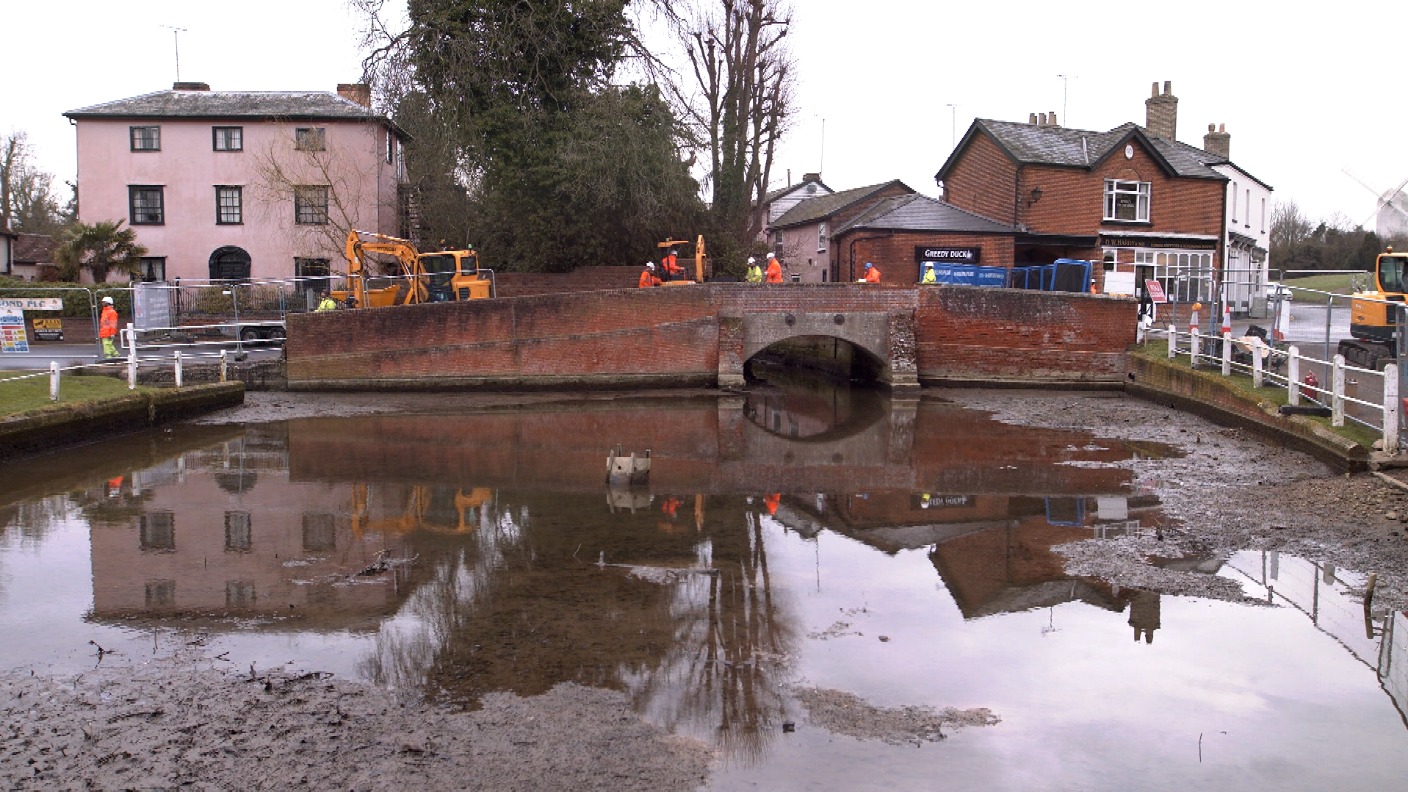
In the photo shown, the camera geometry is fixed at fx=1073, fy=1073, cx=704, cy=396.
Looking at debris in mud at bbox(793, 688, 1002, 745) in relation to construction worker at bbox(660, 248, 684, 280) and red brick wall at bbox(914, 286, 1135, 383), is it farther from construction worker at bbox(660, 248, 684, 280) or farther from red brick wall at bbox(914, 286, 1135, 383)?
construction worker at bbox(660, 248, 684, 280)

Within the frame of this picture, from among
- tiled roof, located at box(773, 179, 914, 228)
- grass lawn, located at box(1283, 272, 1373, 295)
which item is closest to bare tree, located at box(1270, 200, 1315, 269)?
grass lawn, located at box(1283, 272, 1373, 295)

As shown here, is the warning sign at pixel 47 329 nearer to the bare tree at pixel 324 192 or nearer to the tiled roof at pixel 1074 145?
the bare tree at pixel 324 192

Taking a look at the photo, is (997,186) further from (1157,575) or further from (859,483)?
(1157,575)

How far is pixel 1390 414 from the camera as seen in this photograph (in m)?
10.9

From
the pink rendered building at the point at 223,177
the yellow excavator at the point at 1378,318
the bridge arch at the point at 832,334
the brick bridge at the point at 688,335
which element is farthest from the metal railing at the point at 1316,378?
the pink rendered building at the point at 223,177

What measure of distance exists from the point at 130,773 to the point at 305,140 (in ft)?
98.8

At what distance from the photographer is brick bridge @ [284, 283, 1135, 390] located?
2333 centimetres

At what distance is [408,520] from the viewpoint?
33.9 feet

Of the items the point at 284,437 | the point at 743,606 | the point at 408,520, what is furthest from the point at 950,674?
the point at 284,437

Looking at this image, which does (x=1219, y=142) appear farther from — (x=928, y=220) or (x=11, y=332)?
(x=11, y=332)

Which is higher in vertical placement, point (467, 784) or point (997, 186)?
point (997, 186)

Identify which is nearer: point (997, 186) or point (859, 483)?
point (859, 483)

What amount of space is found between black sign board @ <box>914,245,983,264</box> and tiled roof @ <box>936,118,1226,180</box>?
317cm

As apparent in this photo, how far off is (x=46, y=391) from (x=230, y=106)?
21878mm
